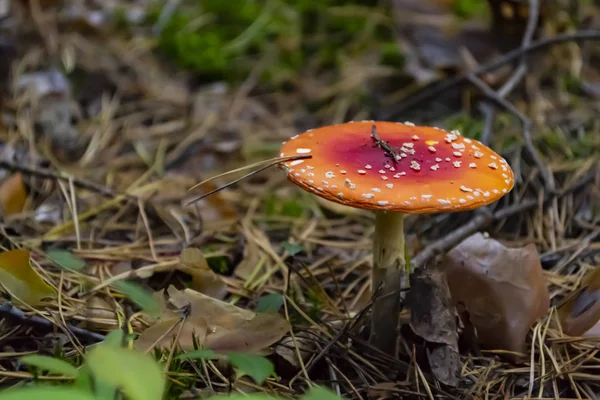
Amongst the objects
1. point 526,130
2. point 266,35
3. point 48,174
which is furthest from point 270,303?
point 266,35

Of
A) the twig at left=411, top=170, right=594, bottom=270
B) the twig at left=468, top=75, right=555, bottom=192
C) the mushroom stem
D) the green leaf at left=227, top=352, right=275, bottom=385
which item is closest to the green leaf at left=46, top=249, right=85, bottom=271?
the green leaf at left=227, top=352, right=275, bottom=385

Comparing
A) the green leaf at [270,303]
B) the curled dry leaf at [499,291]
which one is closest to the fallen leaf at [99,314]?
the green leaf at [270,303]

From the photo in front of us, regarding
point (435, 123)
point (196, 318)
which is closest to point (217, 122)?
point (435, 123)

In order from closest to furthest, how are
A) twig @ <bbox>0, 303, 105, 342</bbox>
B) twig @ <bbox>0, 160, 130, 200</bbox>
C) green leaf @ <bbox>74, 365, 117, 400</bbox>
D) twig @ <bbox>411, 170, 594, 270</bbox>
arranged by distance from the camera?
green leaf @ <bbox>74, 365, 117, 400</bbox>
twig @ <bbox>0, 303, 105, 342</bbox>
twig @ <bbox>411, 170, 594, 270</bbox>
twig @ <bbox>0, 160, 130, 200</bbox>

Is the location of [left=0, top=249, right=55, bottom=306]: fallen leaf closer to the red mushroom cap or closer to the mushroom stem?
the red mushroom cap

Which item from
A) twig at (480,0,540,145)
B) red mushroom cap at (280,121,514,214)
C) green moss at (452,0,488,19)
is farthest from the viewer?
green moss at (452,0,488,19)
